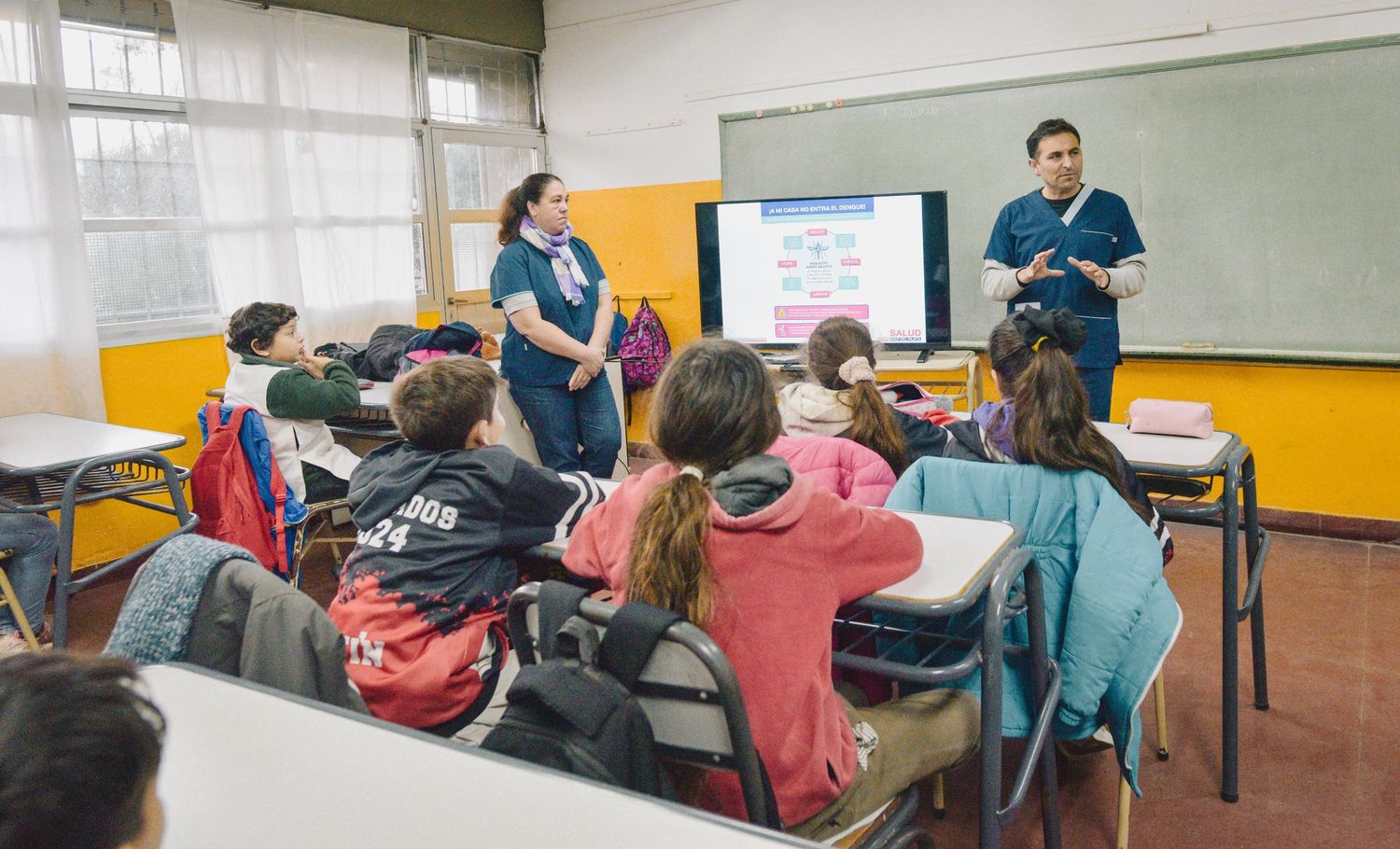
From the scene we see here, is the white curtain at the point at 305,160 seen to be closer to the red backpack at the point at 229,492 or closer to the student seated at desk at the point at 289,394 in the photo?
the student seated at desk at the point at 289,394

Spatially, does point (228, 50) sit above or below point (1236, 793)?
above

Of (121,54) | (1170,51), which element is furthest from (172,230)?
(1170,51)

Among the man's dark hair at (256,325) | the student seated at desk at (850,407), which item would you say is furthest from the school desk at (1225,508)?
the man's dark hair at (256,325)

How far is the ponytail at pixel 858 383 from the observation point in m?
2.21

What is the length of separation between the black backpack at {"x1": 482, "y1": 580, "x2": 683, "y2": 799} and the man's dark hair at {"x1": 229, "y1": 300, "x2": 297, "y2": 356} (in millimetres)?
2488

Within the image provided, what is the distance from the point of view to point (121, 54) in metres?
4.17

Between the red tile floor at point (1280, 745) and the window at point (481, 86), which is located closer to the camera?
the red tile floor at point (1280, 745)

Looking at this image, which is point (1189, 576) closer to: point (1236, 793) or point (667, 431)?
point (1236, 793)

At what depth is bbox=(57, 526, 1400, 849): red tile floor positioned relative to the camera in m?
2.09

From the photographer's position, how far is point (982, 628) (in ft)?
4.94

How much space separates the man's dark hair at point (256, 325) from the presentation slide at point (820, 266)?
1832 millimetres

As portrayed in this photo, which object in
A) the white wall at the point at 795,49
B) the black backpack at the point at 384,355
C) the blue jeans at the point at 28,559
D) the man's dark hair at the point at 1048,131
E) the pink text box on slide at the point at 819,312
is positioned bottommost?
the blue jeans at the point at 28,559

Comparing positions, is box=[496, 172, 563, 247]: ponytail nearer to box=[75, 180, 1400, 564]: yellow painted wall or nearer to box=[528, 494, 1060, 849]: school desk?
box=[75, 180, 1400, 564]: yellow painted wall

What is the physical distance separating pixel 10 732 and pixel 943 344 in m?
3.79
